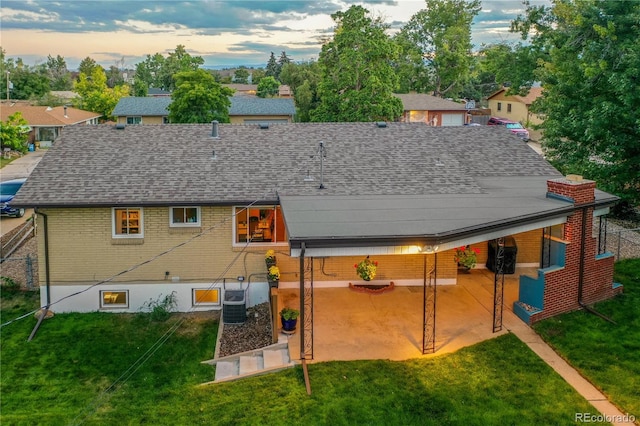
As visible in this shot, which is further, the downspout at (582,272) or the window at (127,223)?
the window at (127,223)

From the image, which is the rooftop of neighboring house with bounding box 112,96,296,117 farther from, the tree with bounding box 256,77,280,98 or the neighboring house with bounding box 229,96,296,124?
the tree with bounding box 256,77,280,98

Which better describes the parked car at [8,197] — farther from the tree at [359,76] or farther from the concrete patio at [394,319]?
the tree at [359,76]

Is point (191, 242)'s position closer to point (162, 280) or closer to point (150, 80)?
point (162, 280)

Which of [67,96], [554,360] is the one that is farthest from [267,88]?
[554,360]

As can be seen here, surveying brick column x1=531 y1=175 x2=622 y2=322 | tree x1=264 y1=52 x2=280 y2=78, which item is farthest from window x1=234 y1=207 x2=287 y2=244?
tree x1=264 y1=52 x2=280 y2=78

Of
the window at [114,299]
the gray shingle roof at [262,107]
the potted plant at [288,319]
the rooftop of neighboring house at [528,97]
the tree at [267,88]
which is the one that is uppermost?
the tree at [267,88]

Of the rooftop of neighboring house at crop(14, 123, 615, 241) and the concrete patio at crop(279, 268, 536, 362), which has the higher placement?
the rooftop of neighboring house at crop(14, 123, 615, 241)

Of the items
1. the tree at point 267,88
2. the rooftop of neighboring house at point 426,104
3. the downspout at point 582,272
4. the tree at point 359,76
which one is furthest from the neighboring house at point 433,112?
the downspout at point 582,272
